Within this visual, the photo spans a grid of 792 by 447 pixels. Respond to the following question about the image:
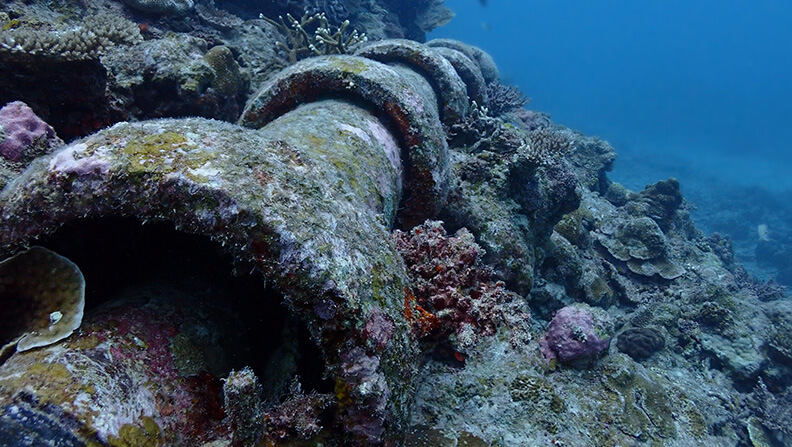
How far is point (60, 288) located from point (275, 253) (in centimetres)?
100

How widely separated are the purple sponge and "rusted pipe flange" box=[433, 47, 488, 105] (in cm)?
606

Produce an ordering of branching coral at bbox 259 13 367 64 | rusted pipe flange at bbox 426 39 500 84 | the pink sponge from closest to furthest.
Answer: the pink sponge < branching coral at bbox 259 13 367 64 < rusted pipe flange at bbox 426 39 500 84

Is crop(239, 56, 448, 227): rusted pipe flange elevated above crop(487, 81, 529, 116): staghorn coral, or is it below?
below

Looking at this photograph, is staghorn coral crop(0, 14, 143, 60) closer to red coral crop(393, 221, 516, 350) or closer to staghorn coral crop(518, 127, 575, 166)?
red coral crop(393, 221, 516, 350)

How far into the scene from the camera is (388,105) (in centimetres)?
417

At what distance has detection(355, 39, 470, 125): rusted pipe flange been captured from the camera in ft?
21.1

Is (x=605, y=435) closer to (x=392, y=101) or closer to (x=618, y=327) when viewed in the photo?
(x=392, y=101)

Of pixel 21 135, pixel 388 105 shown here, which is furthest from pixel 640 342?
pixel 21 135

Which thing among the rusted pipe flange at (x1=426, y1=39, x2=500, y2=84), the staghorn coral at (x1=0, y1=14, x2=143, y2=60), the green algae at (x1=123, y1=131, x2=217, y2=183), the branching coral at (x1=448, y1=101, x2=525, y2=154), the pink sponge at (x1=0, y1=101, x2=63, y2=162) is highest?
the rusted pipe flange at (x1=426, y1=39, x2=500, y2=84)

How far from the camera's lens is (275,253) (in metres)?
1.77

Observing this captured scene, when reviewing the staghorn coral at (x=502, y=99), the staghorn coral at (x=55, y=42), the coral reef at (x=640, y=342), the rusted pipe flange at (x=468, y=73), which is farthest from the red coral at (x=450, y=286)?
the staghorn coral at (x=502, y=99)

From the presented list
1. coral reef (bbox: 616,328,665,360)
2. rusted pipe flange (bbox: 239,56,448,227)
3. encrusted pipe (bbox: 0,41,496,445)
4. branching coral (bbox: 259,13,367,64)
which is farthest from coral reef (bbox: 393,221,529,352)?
branching coral (bbox: 259,13,367,64)

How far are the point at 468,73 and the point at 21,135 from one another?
24.8ft

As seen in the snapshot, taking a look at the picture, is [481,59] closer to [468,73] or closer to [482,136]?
[468,73]
